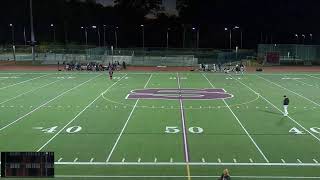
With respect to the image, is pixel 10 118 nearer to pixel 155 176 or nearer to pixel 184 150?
pixel 184 150

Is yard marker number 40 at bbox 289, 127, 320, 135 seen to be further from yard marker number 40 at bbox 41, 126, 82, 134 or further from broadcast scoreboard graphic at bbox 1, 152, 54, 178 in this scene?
broadcast scoreboard graphic at bbox 1, 152, 54, 178

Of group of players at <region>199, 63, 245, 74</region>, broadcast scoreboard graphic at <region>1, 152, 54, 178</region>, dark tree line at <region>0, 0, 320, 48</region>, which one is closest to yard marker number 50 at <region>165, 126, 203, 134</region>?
broadcast scoreboard graphic at <region>1, 152, 54, 178</region>

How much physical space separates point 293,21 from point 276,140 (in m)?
115

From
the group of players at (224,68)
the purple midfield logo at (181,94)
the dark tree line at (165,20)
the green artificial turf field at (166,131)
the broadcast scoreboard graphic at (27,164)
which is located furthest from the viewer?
the dark tree line at (165,20)

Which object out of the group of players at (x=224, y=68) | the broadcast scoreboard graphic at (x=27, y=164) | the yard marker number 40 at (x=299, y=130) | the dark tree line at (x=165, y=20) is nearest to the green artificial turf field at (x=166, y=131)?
the yard marker number 40 at (x=299, y=130)

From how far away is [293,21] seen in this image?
12962 cm

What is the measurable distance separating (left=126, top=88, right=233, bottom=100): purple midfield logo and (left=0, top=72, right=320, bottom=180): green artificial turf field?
0.21 feet

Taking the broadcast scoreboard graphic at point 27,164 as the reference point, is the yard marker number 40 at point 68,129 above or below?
below

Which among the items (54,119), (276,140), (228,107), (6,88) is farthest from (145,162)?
(6,88)

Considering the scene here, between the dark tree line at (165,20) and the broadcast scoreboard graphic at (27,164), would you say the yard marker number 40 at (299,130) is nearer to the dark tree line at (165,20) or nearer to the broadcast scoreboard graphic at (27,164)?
the broadcast scoreboard graphic at (27,164)

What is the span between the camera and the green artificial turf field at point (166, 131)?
15.7 metres

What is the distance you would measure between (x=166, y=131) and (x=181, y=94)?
13.3m

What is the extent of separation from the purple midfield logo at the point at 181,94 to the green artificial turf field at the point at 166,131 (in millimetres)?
64

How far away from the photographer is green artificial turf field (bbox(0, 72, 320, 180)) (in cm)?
1573
